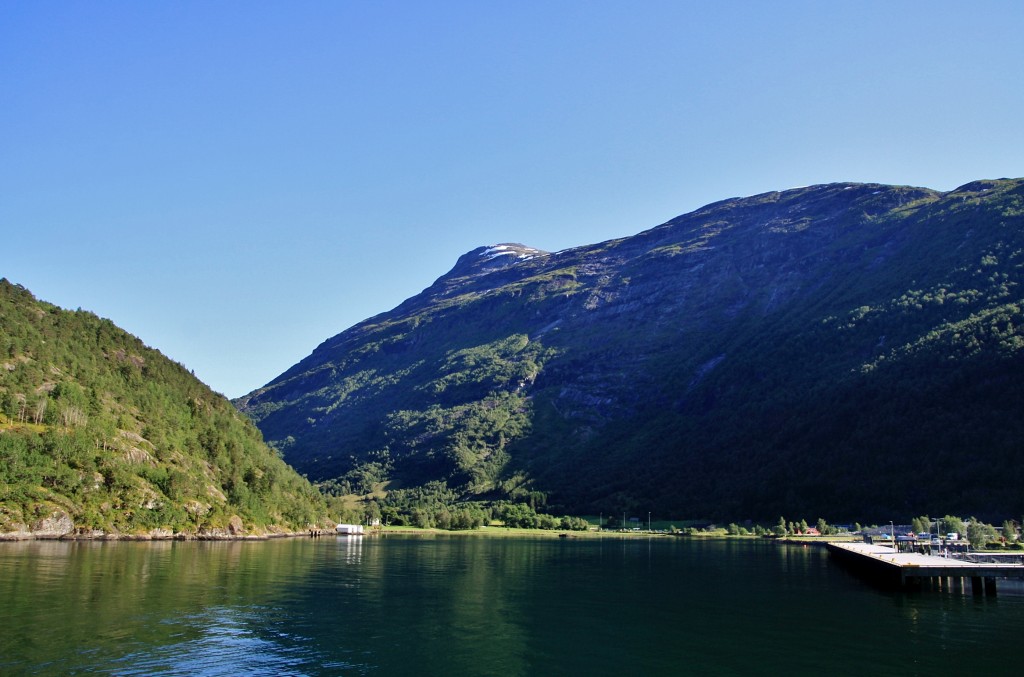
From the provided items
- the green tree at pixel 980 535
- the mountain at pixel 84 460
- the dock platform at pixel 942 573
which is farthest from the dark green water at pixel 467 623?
the green tree at pixel 980 535

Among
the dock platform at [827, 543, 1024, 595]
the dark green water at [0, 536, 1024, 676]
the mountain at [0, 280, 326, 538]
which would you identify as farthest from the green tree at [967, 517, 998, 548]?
the mountain at [0, 280, 326, 538]

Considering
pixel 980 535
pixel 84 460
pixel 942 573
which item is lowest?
pixel 980 535

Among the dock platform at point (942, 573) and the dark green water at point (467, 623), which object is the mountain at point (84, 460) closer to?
the dark green water at point (467, 623)

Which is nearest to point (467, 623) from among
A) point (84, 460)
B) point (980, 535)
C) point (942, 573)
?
point (942, 573)

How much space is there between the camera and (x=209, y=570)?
314 ft

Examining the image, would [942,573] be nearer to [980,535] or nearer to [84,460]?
[980,535]

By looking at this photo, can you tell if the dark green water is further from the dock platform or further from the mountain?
the mountain

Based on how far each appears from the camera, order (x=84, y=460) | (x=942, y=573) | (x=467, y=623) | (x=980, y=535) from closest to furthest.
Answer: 1. (x=467, y=623)
2. (x=942, y=573)
3. (x=84, y=460)
4. (x=980, y=535)

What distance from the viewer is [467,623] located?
60.2m

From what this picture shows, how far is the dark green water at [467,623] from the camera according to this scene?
4500cm

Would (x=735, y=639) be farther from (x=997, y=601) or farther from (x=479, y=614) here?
(x=997, y=601)

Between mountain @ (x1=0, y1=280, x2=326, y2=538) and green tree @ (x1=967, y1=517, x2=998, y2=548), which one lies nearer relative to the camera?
mountain @ (x1=0, y1=280, x2=326, y2=538)

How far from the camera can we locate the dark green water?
45.0 meters

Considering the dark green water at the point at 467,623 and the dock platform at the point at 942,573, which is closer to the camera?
the dark green water at the point at 467,623
